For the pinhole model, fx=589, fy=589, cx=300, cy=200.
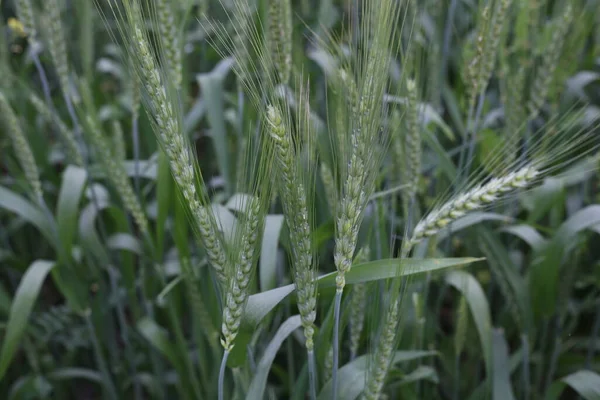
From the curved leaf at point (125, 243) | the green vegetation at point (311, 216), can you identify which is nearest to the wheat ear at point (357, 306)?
the green vegetation at point (311, 216)

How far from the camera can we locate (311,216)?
75cm

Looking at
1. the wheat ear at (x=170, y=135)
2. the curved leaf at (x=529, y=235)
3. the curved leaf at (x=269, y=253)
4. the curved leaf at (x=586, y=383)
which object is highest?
the wheat ear at (x=170, y=135)

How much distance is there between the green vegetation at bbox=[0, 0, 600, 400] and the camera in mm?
730

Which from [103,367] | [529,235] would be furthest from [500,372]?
[103,367]

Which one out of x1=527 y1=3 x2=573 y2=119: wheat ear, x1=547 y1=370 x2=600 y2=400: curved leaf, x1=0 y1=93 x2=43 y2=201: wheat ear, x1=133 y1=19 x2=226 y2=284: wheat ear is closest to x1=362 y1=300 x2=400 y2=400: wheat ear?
x1=133 y1=19 x2=226 y2=284: wheat ear

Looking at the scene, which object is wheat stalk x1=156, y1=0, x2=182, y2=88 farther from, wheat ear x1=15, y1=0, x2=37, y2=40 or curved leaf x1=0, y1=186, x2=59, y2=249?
curved leaf x1=0, y1=186, x2=59, y2=249

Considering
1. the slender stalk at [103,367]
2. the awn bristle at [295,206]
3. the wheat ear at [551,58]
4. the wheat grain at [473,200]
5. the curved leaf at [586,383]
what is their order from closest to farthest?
1. the awn bristle at [295,206]
2. the wheat grain at [473,200]
3. the curved leaf at [586,383]
4. the wheat ear at [551,58]
5. the slender stalk at [103,367]

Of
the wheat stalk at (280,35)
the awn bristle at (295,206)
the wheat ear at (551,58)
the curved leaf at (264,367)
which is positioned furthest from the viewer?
the wheat ear at (551,58)

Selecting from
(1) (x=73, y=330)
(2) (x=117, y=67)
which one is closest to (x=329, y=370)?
(1) (x=73, y=330)

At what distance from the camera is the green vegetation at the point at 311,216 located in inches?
28.7

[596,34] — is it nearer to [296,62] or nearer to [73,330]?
[296,62]

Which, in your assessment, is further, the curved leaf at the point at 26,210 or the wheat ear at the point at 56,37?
the curved leaf at the point at 26,210

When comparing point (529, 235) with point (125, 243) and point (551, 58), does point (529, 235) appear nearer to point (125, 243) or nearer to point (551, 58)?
point (551, 58)

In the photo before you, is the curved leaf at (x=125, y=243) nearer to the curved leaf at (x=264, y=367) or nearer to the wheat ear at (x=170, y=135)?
the curved leaf at (x=264, y=367)
